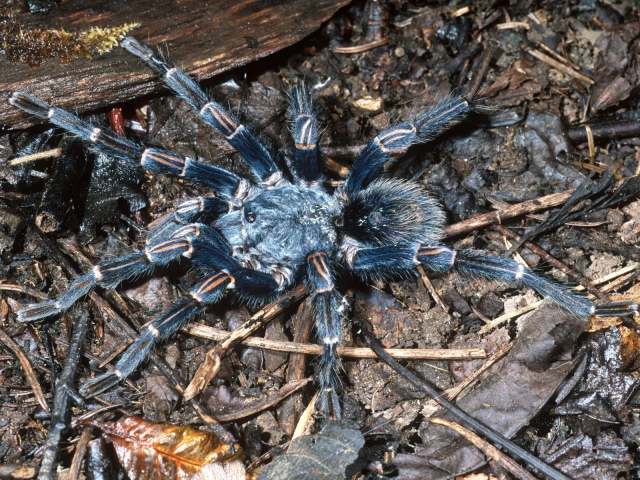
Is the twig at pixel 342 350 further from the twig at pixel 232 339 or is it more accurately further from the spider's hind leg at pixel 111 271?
the spider's hind leg at pixel 111 271

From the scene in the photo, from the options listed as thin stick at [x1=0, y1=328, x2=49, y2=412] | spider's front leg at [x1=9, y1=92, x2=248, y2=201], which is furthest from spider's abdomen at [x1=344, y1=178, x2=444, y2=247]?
thin stick at [x1=0, y1=328, x2=49, y2=412]

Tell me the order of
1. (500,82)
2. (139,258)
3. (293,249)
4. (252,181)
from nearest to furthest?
(139,258) < (293,249) < (252,181) < (500,82)

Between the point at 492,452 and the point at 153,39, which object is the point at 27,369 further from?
the point at 492,452

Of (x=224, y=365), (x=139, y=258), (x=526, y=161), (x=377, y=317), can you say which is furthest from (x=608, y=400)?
(x=139, y=258)

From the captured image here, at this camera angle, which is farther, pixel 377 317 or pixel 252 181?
pixel 252 181

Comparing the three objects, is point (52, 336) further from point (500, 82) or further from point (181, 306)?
point (500, 82)

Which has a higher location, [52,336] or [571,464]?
[52,336]

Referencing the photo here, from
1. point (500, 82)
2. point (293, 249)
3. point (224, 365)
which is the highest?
point (500, 82)

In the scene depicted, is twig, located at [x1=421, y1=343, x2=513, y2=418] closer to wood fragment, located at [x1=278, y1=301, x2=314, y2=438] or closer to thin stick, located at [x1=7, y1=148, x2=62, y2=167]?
wood fragment, located at [x1=278, y1=301, x2=314, y2=438]
